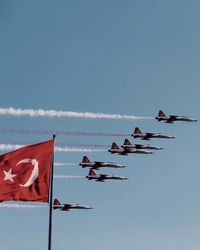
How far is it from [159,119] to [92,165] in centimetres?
2794

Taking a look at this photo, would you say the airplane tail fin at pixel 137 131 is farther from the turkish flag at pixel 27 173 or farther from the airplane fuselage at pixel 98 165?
the turkish flag at pixel 27 173

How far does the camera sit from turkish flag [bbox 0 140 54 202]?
49.6m

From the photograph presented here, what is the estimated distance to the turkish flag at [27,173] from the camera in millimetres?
49625

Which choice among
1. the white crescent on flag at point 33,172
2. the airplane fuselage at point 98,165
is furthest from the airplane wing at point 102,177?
the white crescent on flag at point 33,172

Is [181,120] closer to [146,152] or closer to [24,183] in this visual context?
[146,152]

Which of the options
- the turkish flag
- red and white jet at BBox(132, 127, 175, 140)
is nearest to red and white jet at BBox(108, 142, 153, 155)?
red and white jet at BBox(132, 127, 175, 140)

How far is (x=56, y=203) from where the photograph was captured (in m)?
199

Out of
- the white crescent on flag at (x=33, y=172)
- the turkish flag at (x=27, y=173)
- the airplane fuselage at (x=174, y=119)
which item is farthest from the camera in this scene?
the airplane fuselage at (x=174, y=119)

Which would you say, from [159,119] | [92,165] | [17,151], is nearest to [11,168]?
[17,151]

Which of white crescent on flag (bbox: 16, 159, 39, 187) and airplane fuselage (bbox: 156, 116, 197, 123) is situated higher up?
airplane fuselage (bbox: 156, 116, 197, 123)

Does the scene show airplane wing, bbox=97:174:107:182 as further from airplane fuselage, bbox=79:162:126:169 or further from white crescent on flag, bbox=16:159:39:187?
white crescent on flag, bbox=16:159:39:187

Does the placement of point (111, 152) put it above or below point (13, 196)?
above

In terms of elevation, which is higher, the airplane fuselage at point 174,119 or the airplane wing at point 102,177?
the airplane fuselage at point 174,119

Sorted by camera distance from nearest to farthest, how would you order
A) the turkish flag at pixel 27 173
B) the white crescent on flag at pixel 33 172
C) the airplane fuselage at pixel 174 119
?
the turkish flag at pixel 27 173, the white crescent on flag at pixel 33 172, the airplane fuselage at pixel 174 119
